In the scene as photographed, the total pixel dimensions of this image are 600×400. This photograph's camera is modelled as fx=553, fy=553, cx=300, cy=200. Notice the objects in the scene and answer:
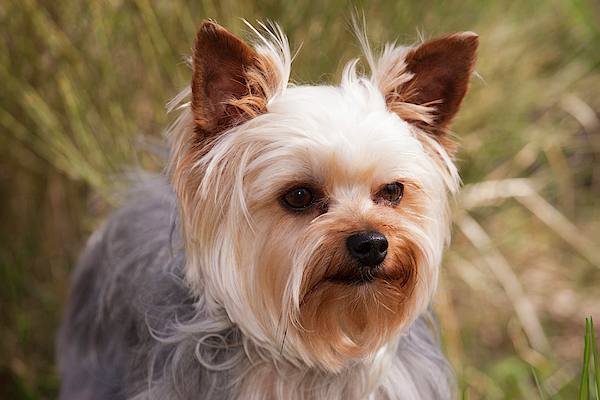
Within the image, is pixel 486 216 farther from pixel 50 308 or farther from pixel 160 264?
pixel 50 308

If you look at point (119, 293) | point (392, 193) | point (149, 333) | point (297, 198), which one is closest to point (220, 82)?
point (297, 198)

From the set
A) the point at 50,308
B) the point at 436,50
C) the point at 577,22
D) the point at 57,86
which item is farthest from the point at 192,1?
the point at 577,22

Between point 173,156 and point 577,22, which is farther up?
point 173,156

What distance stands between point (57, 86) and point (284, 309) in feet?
6.91

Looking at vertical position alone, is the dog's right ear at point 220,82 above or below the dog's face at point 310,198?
above

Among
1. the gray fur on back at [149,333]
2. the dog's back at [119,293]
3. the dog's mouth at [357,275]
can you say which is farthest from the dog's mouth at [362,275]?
the dog's back at [119,293]

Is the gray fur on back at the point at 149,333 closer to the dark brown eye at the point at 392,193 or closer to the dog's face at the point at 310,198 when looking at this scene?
the dog's face at the point at 310,198

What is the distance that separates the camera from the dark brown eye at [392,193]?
5.49 feet

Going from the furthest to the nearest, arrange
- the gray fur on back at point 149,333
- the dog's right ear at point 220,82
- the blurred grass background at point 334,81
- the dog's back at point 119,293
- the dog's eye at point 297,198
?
the blurred grass background at point 334,81, the dog's back at point 119,293, the gray fur on back at point 149,333, the dog's eye at point 297,198, the dog's right ear at point 220,82

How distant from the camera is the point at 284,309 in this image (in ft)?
5.25

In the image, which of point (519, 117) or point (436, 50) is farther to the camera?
point (519, 117)

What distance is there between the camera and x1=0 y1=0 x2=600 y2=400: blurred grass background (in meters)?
2.88

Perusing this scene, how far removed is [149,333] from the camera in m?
1.98

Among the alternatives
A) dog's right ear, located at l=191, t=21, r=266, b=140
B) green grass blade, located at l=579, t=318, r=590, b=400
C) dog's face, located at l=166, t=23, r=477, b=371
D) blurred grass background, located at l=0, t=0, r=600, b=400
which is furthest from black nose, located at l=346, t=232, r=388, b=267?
blurred grass background, located at l=0, t=0, r=600, b=400
